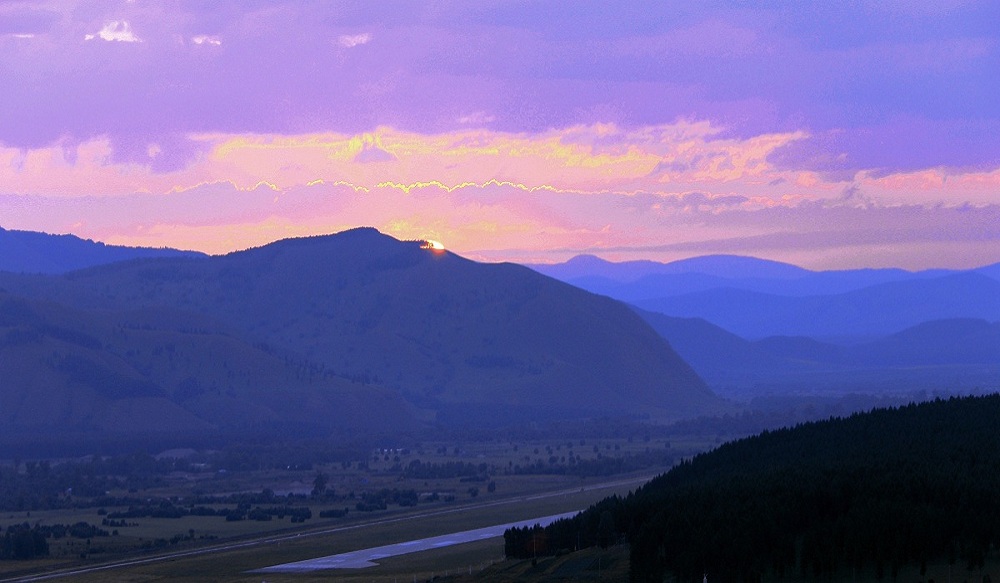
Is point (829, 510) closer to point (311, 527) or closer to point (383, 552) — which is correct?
point (383, 552)

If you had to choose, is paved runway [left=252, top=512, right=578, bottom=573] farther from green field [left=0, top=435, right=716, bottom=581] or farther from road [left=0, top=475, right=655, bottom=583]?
road [left=0, top=475, right=655, bottom=583]

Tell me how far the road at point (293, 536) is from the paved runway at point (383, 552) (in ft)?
34.1

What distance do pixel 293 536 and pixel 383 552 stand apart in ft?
53.0

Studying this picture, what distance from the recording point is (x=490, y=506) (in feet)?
512

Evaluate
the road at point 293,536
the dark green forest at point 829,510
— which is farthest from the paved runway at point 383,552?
the dark green forest at point 829,510

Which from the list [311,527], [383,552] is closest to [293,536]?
[311,527]

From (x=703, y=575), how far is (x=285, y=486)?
121714 millimetres

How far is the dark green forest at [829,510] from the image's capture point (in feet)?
246

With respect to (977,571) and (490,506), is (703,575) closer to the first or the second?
(977,571)

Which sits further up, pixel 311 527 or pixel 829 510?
pixel 829 510

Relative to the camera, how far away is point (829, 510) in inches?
3204

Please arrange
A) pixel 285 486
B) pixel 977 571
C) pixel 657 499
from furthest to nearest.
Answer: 1. pixel 285 486
2. pixel 657 499
3. pixel 977 571

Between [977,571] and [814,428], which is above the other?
[814,428]

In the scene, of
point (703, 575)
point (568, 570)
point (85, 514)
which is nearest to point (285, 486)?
point (85, 514)
